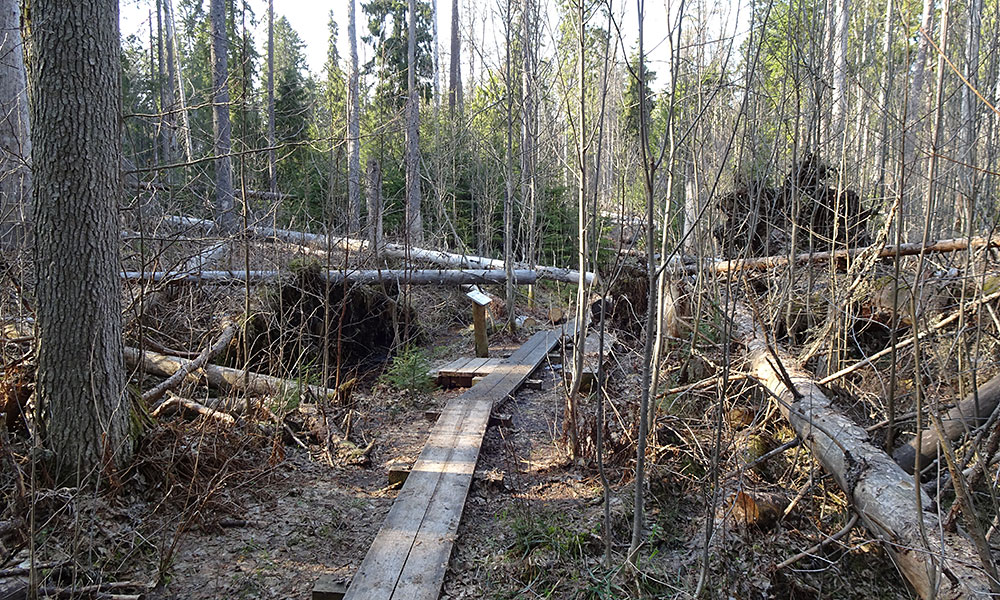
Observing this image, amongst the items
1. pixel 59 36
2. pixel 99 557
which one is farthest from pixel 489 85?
pixel 99 557

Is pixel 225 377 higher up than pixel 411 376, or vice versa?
pixel 225 377

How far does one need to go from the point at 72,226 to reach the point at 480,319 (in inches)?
197

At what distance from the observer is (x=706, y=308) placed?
6.12m

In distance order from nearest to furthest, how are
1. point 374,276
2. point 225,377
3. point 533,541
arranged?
point 533,541 < point 225,377 < point 374,276

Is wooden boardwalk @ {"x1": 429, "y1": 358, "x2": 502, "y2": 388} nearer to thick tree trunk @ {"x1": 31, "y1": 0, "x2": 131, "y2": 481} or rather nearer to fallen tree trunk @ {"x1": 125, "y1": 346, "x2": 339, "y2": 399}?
fallen tree trunk @ {"x1": 125, "y1": 346, "x2": 339, "y2": 399}

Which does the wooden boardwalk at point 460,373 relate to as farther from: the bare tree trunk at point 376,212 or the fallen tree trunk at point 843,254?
the fallen tree trunk at point 843,254

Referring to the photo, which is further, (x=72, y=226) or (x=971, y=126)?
(x=971, y=126)

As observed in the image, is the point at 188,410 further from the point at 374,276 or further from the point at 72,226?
the point at 374,276

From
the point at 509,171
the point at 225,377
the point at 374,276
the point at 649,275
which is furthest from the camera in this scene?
the point at 509,171

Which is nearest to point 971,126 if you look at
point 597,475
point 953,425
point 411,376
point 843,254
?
point 843,254

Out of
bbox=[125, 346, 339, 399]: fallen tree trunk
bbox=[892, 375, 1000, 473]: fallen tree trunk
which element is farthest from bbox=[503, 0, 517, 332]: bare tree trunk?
bbox=[892, 375, 1000, 473]: fallen tree trunk

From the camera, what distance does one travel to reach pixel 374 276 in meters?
8.43

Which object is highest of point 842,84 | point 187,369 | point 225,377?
point 842,84

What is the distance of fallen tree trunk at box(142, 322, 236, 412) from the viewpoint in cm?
481
